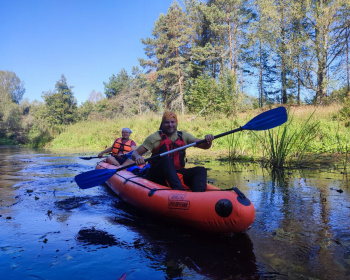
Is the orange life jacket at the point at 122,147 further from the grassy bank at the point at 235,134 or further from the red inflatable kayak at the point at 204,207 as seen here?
the red inflatable kayak at the point at 204,207

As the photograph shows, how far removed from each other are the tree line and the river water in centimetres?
1217

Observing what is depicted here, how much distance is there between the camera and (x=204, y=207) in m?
2.51

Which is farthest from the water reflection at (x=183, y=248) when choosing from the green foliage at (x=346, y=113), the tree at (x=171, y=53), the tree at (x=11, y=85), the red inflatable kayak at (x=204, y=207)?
the tree at (x=11, y=85)

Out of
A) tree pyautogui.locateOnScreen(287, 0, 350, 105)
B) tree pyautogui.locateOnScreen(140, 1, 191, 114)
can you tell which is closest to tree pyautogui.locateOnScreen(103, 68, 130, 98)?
tree pyautogui.locateOnScreen(140, 1, 191, 114)

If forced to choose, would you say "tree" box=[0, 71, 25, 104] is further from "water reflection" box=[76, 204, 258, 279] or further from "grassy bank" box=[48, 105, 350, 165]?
"water reflection" box=[76, 204, 258, 279]

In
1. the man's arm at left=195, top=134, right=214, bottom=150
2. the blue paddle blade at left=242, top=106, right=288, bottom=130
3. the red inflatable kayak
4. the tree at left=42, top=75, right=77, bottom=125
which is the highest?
the tree at left=42, top=75, right=77, bottom=125

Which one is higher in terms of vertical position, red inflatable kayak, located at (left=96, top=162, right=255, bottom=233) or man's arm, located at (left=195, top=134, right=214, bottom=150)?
man's arm, located at (left=195, top=134, right=214, bottom=150)

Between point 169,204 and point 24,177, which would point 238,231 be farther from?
point 24,177

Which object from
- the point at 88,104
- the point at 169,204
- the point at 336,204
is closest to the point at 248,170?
the point at 336,204

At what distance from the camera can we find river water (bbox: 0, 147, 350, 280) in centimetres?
192

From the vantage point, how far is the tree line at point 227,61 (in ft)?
51.0

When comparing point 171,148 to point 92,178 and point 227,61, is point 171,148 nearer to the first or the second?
point 92,178

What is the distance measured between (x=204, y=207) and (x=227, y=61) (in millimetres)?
22672

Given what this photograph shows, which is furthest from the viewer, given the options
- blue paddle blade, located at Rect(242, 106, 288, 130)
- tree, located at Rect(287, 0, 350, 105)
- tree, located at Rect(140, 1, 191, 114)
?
tree, located at Rect(140, 1, 191, 114)
